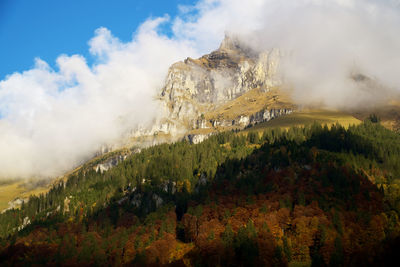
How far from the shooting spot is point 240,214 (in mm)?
116125

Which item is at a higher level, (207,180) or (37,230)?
(207,180)

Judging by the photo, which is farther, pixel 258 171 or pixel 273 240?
pixel 258 171

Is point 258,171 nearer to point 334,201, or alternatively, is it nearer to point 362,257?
point 334,201

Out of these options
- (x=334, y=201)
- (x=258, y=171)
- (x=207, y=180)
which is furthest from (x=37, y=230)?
(x=334, y=201)

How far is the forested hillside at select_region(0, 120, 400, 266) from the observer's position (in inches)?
3681

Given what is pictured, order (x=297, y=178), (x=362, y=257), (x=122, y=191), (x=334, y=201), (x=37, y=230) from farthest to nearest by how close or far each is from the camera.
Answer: (x=122, y=191), (x=37, y=230), (x=297, y=178), (x=334, y=201), (x=362, y=257)

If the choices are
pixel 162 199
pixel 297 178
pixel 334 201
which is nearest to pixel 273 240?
pixel 334 201

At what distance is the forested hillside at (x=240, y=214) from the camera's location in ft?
307

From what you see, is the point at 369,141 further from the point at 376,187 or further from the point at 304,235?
the point at 304,235

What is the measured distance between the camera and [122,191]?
188625 millimetres

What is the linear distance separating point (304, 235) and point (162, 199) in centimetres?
8164

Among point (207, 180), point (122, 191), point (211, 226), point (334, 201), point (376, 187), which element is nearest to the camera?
point (211, 226)

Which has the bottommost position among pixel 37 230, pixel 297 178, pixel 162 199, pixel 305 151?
pixel 37 230

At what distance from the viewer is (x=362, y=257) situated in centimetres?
7994
